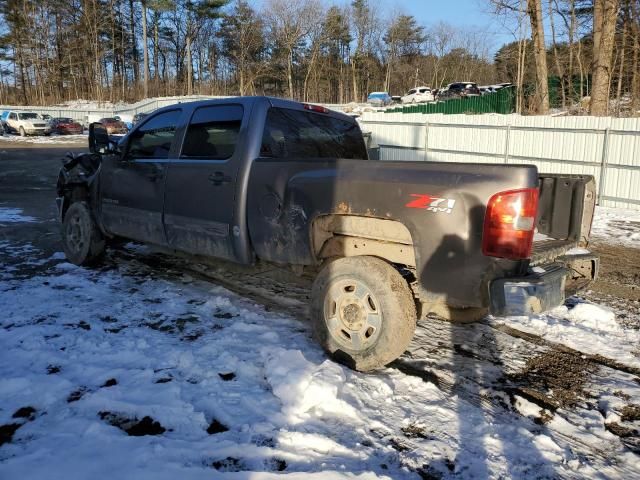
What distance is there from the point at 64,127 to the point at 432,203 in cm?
4199

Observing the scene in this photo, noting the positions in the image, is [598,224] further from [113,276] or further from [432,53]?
[432,53]

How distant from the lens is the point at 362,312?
3.52m

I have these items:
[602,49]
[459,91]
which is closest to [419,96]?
[459,91]

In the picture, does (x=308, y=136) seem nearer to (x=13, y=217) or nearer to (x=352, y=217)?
(x=352, y=217)

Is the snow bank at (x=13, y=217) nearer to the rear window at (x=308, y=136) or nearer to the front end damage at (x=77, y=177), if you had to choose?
the front end damage at (x=77, y=177)

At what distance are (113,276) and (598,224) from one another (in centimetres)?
882

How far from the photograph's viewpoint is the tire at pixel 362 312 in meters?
3.37

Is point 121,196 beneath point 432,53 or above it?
beneath

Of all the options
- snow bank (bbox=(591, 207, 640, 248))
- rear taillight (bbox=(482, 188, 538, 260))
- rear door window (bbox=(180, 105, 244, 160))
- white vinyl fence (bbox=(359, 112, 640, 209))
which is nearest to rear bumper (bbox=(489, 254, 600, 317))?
rear taillight (bbox=(482, 188, 538, 260))

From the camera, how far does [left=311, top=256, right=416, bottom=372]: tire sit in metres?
3.37

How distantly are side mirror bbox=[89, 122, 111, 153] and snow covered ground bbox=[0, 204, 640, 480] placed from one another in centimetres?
178

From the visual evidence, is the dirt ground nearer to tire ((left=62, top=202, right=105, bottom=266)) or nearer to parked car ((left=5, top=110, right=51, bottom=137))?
tire ((left=62, top=202, right=105, bottom=266))

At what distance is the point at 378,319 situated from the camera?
11.3ft

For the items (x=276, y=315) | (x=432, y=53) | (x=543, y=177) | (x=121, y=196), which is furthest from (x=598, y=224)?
(x=432, y=53)
